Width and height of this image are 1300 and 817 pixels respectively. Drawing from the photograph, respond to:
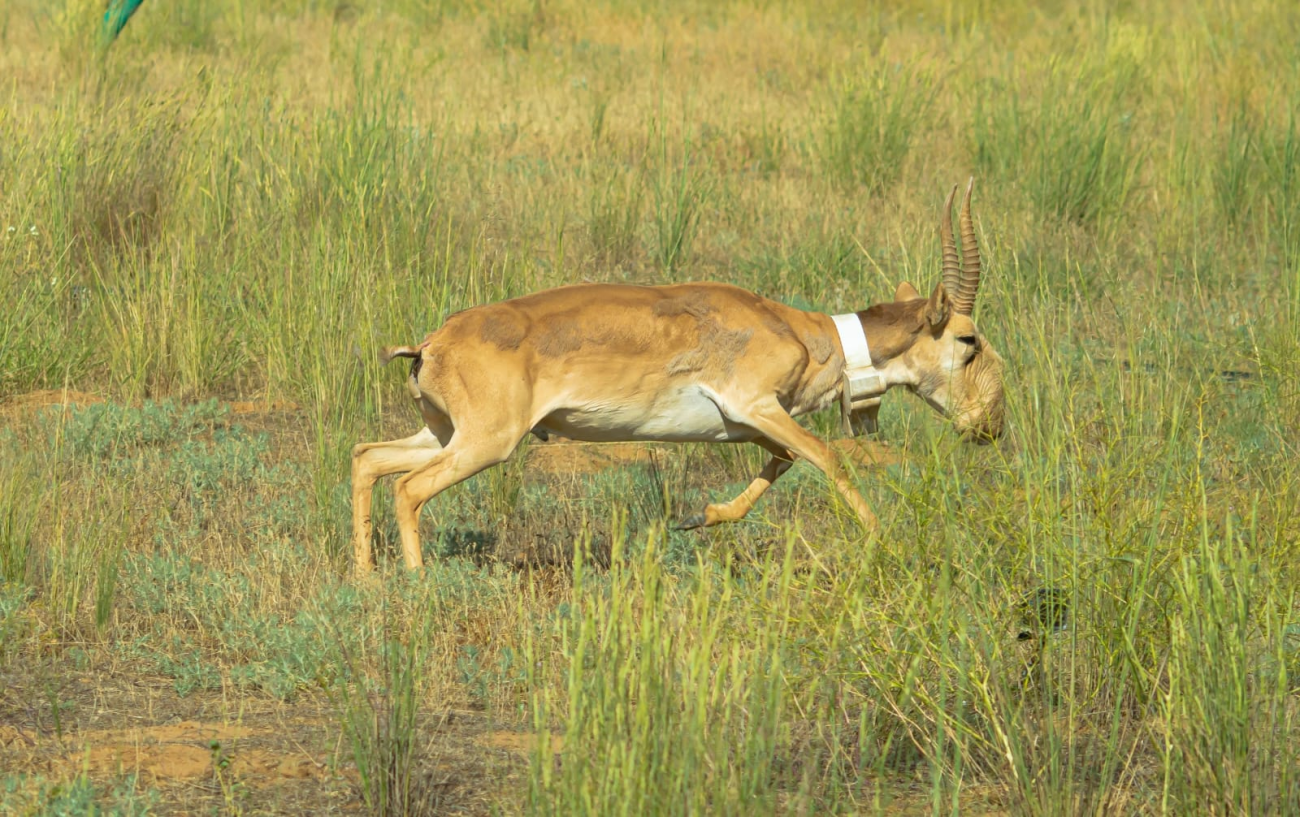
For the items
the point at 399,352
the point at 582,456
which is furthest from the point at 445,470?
the point at 582,456

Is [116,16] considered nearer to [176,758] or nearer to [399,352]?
[399,352]

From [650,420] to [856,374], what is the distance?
2.91 ft

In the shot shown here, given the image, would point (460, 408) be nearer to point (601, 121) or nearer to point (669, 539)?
point (669, 539)

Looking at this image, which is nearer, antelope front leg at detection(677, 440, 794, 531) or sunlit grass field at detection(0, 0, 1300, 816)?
sunlit grass field at detection(0, 0, 1300, 816)

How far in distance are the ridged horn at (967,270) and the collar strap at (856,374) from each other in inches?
16.4

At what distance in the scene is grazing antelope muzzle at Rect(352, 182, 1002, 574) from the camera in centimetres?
582

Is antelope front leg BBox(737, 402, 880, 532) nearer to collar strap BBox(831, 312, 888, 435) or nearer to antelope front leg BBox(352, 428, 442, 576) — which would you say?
collar strap BBox(831, 312, 888, 435)

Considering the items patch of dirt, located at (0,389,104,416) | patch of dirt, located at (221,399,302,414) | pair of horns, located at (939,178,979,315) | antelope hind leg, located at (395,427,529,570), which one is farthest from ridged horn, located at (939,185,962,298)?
patch of dirt, located at (0,389,104,416)

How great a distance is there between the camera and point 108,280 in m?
9.52

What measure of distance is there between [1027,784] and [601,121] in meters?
9.87

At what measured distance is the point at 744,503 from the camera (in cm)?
616

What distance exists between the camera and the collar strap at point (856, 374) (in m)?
6.34

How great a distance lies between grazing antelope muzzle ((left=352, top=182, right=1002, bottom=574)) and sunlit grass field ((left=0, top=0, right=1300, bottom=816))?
221mm

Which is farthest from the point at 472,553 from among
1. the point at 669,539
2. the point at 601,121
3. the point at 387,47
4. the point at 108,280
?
the point at 387,47
